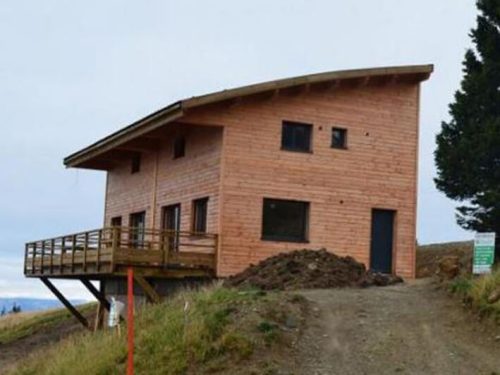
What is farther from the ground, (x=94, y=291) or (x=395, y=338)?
(x=395, y=338)

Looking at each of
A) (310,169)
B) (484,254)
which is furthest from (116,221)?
(484,254)

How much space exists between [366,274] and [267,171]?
17.2 ft

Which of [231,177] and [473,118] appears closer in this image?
[231,177]

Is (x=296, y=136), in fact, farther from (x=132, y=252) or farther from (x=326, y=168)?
(x=132, y=252)

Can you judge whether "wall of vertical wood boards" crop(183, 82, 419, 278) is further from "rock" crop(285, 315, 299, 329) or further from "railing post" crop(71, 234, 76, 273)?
"rock" crop(285, 315, 299, 329)

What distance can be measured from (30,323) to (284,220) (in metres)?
20.2

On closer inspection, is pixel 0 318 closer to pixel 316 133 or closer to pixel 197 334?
pixel 316 133

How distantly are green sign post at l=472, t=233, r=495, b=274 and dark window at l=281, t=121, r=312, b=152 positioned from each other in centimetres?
890

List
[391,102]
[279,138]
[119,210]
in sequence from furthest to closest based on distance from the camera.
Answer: [119,210] < [391,102] < [279,138]

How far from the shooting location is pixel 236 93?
2758 cm

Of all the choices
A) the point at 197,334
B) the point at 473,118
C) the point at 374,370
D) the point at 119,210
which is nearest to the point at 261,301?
the point at 197,334

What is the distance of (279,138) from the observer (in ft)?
95.3

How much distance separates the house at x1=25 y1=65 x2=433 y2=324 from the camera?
2770 cm

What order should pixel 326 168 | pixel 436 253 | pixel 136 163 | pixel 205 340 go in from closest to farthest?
pixel 205 340, pixel 326 168, pixel 136 163, pixel 436 253
